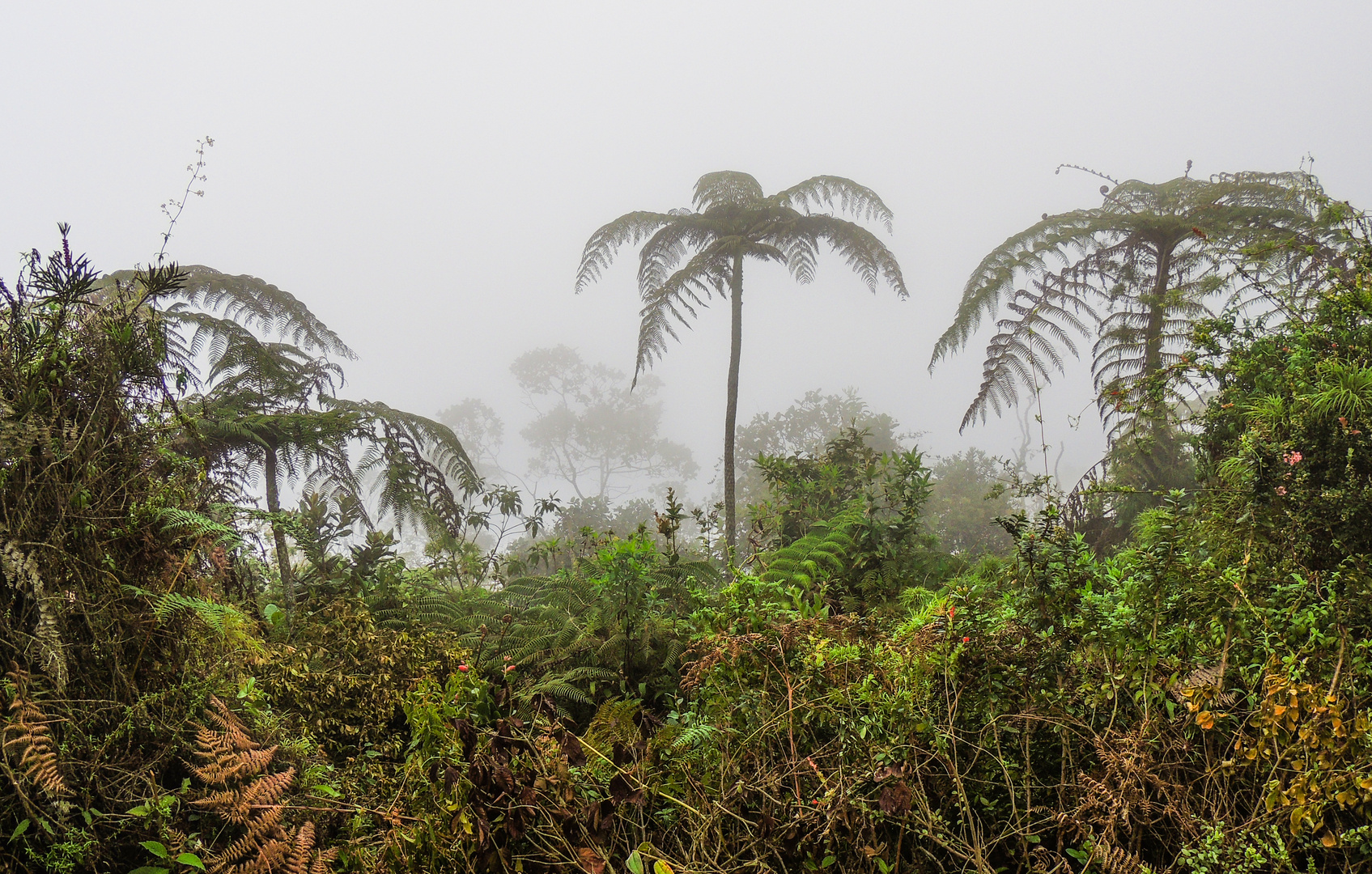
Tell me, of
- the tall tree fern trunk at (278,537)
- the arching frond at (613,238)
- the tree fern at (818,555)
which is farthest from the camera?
the arching frond at (613,238)

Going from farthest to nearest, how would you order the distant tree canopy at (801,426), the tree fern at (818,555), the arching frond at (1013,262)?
the distant tree canopy at (801,426) < the arching frond at (1013,262) < the tree fern at (818,555)

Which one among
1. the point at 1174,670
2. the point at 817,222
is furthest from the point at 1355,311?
→ the point at 817,222

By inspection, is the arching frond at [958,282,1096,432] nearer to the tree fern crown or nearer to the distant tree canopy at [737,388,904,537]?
the tree fern crown

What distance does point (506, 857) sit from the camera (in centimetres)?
167

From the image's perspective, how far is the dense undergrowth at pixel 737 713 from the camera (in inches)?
56.8

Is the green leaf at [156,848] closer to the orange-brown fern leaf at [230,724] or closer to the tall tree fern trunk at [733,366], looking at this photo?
the orange-brown fern leaf at [230,724]

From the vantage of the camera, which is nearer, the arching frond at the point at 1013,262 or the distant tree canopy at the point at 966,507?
the arching frond at the point at 1013,262

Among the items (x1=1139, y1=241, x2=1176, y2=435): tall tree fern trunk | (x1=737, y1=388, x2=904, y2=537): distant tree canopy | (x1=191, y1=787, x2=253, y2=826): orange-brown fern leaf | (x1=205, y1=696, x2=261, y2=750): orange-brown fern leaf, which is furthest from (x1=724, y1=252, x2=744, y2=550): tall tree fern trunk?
(x1=737, y1=388, x2=904, y2=537): distant tree canopy

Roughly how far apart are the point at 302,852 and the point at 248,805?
170 mm

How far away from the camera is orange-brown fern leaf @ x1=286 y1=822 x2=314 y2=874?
61.1 inches

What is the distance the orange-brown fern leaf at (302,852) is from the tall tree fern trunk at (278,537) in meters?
1.88

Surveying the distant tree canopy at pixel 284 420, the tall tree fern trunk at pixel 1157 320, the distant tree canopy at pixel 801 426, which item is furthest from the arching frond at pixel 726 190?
the distant tree canopy at pixel 801 426

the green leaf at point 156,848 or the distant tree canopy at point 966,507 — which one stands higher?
the distant tree canopy at point 966,507

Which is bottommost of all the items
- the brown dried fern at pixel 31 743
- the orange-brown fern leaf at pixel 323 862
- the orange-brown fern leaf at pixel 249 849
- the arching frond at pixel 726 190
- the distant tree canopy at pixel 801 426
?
the orange-brown fern leaf at pixel 323 862
